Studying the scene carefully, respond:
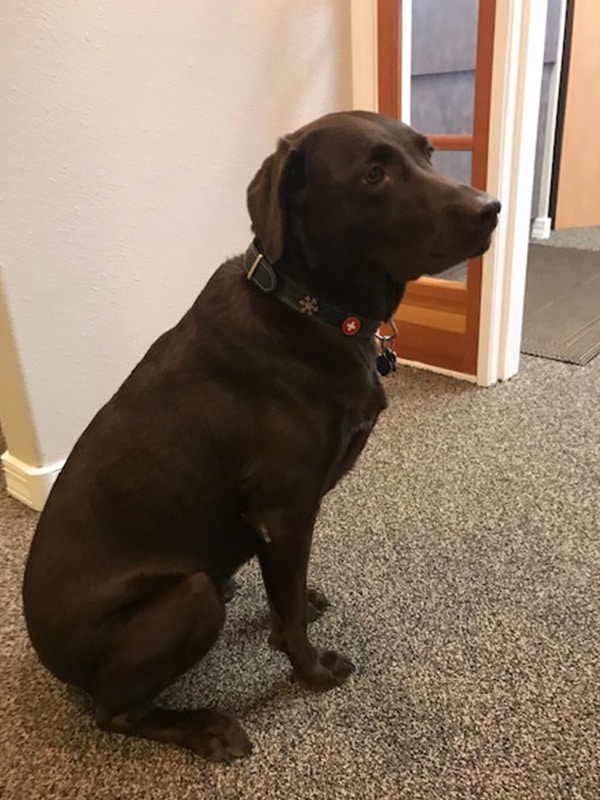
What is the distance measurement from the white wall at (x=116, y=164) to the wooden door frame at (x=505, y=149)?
165 millimetres

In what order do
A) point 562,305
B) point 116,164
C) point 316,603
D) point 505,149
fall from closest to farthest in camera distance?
point 316,603 < point 116,164 < point 505,149 < point 562,305

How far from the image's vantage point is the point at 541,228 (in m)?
4.01

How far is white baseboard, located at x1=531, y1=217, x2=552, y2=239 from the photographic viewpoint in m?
4.00

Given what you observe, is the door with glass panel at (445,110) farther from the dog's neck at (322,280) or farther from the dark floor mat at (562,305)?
the dog's neck at (322,280)

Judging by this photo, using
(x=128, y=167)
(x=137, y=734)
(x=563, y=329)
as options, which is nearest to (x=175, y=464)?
(x=137, y=734)

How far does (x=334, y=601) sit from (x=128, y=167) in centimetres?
120

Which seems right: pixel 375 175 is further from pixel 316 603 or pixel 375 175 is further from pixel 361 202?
pixel 316 603

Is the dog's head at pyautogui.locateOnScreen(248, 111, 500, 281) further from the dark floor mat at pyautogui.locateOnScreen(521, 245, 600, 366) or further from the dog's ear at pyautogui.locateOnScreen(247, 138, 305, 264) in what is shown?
the dark floor mat at pyautogui.locateOnScreen(521, 245, 600, 366)

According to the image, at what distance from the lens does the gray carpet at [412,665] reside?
1.11m

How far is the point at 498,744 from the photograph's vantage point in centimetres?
114

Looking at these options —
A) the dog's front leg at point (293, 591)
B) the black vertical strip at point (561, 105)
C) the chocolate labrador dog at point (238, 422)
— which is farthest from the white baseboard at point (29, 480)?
the black vertical strip at point (561, 105)

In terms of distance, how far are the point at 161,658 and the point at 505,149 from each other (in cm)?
170

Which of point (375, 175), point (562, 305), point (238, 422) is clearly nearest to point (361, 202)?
point (375, 175)

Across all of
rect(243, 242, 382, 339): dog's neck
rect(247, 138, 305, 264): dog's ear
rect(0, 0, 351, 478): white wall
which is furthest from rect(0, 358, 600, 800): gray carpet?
rect(247, 138, 305, 264): dog's ear
